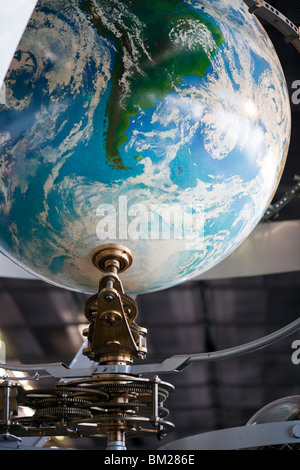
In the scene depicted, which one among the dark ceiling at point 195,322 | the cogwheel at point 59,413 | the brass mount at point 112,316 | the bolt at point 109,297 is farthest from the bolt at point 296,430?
the dark ceiling at point 195,322

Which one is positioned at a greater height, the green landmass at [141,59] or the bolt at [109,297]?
the green landmass at [141,59]

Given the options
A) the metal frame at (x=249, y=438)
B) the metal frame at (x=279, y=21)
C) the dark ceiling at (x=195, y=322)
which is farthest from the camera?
the dark ceiling at (x=195, y=322)

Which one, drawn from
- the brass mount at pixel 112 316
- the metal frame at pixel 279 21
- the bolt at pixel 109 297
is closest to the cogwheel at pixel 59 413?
the brass mount at pixel 112 316

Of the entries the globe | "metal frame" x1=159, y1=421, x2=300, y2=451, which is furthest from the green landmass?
"metal frame" x1=159, y1=421, x2=300, y2=451

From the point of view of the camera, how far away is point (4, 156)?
2740mm

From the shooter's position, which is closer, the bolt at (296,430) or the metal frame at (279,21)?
the bolt at (296,430)

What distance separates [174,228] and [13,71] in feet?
2.91

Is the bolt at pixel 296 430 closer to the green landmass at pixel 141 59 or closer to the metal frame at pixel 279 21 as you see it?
the green landmass at pixel 141 59

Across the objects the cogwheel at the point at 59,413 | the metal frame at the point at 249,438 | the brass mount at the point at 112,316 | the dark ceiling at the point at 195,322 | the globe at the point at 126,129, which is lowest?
the cogwheel at the point at 59,413

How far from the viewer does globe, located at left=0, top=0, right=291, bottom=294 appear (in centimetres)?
268

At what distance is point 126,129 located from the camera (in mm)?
2676

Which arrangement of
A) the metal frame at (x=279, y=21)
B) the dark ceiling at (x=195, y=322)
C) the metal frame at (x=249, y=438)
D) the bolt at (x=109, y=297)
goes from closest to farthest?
the bolt at (x=109, y=297), the metal frame at (x=249, y=438), the metal frame at (x=279, y=21), the dark ceiling at (x=195, y=322)

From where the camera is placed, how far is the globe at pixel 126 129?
8.79 feet

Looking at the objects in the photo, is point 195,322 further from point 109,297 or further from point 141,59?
point 141,59
